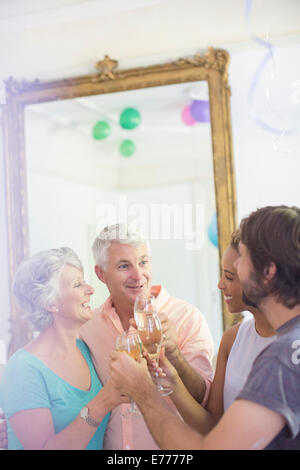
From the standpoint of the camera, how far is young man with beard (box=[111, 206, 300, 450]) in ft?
3.46

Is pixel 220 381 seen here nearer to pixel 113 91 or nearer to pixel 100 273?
pixel 100 273

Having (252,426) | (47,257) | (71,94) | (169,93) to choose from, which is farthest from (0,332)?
(252,426)

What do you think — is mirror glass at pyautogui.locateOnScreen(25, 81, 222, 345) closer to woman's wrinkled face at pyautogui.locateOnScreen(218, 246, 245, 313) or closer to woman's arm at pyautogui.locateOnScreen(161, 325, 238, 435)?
woman's wrinkled face at pyautogui.locateOnScreen(218, 246, 245, 313)

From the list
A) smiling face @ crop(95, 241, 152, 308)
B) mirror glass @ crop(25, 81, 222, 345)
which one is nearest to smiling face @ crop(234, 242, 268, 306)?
smiling face @ crop(95, 241, 152, 308)

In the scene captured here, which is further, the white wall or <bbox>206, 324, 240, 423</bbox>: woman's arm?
the white wall

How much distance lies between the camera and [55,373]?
Result: 139 cm

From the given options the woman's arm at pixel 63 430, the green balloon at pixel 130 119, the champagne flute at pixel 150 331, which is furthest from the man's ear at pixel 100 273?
the green balloon at pixel 130 119

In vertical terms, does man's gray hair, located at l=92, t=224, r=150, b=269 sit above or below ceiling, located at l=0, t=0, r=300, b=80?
below

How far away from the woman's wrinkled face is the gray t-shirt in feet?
1.13

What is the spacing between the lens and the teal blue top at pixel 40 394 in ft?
4.39

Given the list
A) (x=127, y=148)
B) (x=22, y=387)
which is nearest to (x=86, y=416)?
(x=22, y=387)

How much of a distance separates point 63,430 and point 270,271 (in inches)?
25.4

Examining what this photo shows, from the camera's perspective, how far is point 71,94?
2260mm

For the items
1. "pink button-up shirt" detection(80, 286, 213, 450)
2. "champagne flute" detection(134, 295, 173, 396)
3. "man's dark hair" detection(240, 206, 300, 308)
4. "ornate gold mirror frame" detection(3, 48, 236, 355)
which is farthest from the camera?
"ornate gold mirror frame" detection(3, 48, 236, 355)
